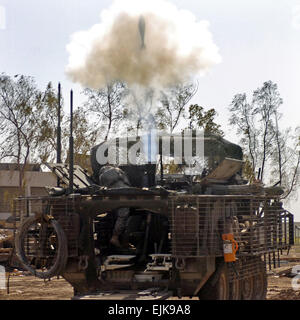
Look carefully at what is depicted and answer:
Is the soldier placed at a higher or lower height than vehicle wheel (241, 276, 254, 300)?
higher

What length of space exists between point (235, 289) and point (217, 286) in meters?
0.89

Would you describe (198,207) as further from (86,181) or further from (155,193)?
(86,181)

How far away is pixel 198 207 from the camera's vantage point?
11.4m

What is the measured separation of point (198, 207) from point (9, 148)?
19008 mm

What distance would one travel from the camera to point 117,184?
13078mm

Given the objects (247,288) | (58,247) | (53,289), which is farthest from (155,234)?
(53,289)

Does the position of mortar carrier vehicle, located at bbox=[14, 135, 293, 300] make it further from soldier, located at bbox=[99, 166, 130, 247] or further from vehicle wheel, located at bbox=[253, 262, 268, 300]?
vehicle wheel, located at bbox=[253, 262, 268, 300]

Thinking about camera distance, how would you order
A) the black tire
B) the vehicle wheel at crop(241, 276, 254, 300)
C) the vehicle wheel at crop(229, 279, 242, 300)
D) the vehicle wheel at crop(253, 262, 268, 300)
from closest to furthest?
the black tire, the vehicle wheel at crop(229, 279, 242, 300), the vehicle wheel at crop(241, 276, 254, 300), the vehicle wheel at crop(253, 262, 268, 300)

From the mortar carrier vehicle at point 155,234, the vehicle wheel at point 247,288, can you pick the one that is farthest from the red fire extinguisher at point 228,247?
the vehicle wheel at point 247,288

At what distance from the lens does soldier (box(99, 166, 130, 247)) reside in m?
13.0

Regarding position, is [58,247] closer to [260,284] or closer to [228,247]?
[228,247]

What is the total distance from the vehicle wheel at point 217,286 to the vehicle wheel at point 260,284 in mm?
2341

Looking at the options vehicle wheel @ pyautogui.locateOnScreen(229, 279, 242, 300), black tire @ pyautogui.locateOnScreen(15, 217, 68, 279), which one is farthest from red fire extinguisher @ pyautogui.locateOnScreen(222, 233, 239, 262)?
black tire @ pyautogui.locateOnScreen(15, 217, 68, 279)

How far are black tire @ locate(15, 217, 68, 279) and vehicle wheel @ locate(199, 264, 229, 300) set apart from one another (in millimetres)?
2302
